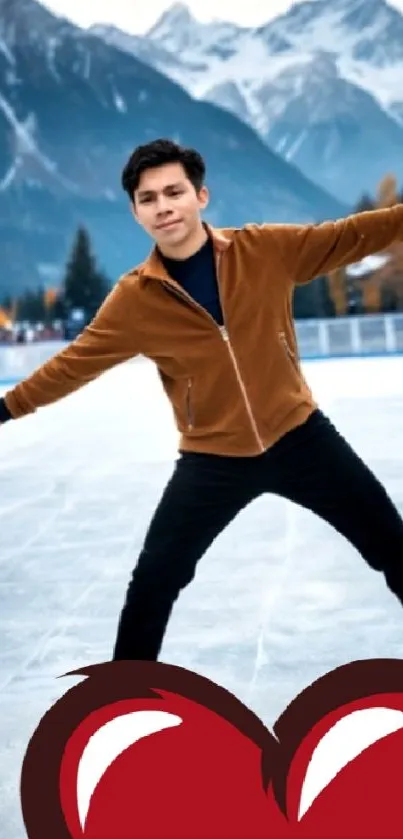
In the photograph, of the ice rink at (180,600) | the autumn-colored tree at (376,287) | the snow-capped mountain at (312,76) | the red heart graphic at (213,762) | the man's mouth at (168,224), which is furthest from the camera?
the snow-capped mountain at (312,76)

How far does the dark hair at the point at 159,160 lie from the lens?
1407mm

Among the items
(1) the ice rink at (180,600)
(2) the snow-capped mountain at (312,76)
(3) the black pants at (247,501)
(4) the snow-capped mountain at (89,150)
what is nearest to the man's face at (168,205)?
(3) the black pants at (247,501)

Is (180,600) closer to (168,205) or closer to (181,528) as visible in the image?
(181,528)

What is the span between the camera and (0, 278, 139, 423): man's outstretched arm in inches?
57.0

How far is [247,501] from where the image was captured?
1.50m

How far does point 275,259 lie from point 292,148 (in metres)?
25.0

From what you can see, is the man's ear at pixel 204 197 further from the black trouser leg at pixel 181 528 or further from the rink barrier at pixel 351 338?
the rink barrier at pixel 351 338

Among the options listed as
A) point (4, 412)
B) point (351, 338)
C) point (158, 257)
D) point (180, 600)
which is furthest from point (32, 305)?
point (158, 257)

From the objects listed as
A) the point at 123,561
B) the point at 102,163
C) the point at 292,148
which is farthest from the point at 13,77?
the point at 123,561

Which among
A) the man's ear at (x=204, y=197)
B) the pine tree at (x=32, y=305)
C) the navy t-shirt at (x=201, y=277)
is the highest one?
the man's ear at (x=204, y=197)

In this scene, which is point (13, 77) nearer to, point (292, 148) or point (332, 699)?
point (292, 148)

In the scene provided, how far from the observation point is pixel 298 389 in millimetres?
1512

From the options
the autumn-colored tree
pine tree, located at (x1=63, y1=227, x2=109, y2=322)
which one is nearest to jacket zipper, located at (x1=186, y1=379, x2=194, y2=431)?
the autumn-colored tree

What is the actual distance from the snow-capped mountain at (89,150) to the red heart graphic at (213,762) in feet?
67.1
